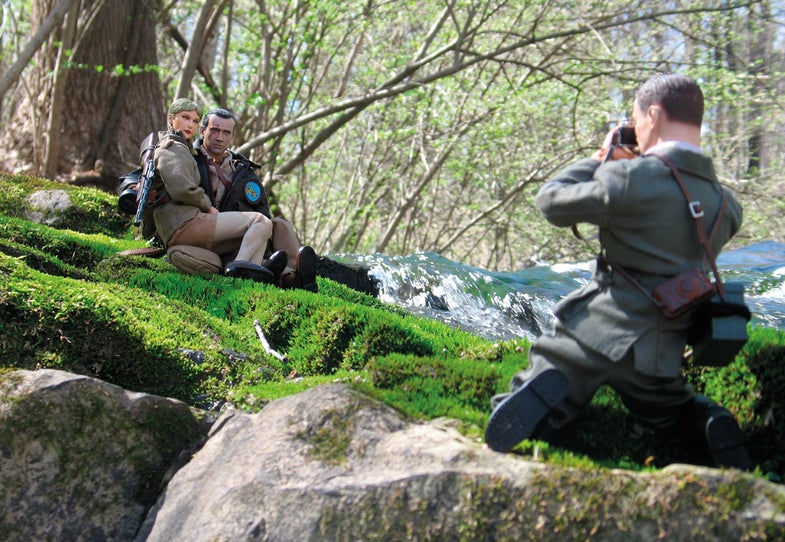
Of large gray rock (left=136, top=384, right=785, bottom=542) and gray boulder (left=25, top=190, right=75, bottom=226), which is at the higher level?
large gray rock (left=136, top=384, right=785, bottom=542)

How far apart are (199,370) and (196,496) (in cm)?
179

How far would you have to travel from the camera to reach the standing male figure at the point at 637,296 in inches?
128

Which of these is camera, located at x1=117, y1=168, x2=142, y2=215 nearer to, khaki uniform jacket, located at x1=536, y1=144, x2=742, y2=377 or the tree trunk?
the tree trunk

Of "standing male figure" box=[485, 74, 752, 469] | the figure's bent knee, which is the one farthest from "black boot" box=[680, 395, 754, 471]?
the figure's bent knee

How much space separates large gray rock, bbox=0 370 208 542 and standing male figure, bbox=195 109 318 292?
11.6 feet

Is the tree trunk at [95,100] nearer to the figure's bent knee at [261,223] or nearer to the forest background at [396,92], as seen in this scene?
the forest background at [396,92]

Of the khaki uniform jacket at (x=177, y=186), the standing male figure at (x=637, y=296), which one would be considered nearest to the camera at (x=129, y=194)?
the khaki uniform jacket at (x=177, y=186)

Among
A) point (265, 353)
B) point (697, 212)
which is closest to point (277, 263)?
point (265, 353)

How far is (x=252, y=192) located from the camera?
812 cm

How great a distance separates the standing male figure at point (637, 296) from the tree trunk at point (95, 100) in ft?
33.3

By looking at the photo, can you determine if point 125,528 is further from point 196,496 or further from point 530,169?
point 530,169

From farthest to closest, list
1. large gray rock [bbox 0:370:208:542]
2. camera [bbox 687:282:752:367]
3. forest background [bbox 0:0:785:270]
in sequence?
forest background [bbox 0:0:785:270] → large gray rock [bbox 0:370:208:542] → camera [bbox 687:282:752:367]

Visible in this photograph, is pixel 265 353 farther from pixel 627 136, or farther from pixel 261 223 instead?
pixel 627 136

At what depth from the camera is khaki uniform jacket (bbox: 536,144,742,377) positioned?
3252 millimetres
